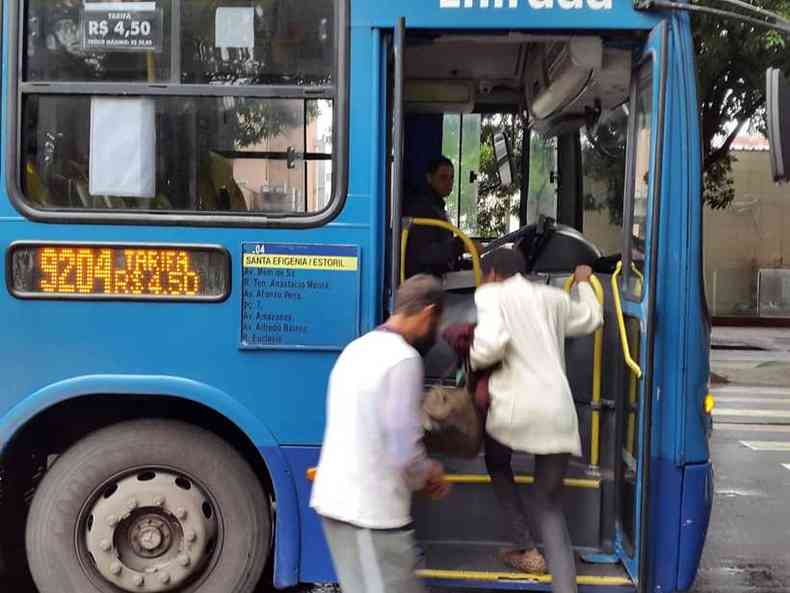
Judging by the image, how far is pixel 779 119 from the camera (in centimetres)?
369

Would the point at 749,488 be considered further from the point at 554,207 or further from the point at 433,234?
the point at 433,234

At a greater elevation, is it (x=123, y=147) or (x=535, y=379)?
(x=123, y=147)

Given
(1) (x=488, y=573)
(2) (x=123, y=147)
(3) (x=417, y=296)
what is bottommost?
(1) (x=488, y=573)

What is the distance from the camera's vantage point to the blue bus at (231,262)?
156 inches

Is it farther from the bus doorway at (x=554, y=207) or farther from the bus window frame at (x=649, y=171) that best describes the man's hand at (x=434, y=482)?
the bus window frame at (x=649, y=171)

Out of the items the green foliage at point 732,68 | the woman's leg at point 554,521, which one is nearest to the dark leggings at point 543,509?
the woman's leg at point 554,521

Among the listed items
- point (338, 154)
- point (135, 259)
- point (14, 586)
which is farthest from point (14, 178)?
point (14, 586)

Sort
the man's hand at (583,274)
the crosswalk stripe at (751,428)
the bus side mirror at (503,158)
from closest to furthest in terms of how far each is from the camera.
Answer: the man's hand at (583,274)
the bus side mirror at (503,158)
the crosswalk stripe at (751,428)

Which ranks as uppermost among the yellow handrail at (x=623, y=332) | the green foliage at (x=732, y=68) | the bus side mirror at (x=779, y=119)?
the green foliage at (x=732, y=68)

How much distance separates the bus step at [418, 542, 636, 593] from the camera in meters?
4.08

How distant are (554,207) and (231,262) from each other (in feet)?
9.03

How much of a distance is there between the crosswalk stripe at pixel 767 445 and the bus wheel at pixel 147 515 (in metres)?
7.02

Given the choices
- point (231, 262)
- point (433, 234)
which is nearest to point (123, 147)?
point (231, 262)

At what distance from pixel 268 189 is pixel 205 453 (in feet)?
3.83
